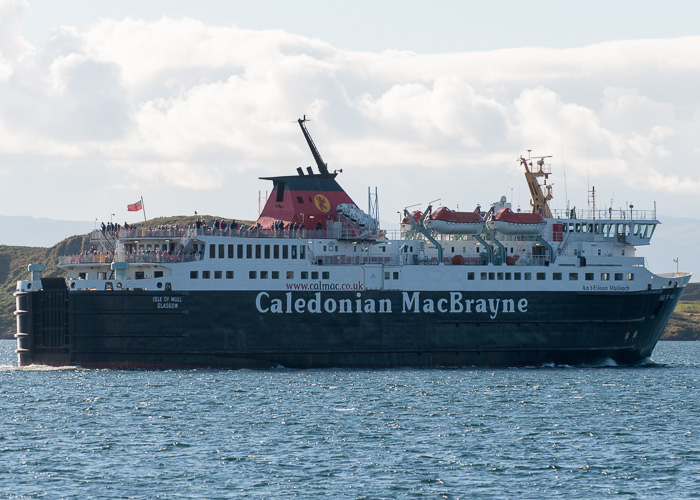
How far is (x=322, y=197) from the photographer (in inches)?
2333

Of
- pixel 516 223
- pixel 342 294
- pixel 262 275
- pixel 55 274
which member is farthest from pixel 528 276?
pixel 55 274

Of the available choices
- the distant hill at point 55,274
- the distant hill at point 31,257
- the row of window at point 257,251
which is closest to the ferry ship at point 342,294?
the row of window at point 257,251

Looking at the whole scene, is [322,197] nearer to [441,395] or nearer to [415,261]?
[415,261]

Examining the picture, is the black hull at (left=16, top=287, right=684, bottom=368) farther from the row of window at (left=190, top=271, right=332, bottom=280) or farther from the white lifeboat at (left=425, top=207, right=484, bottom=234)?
the white lifeboat at (left=425, top=207, right=484, bottom=234)

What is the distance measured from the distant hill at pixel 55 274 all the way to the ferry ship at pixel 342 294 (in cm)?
8932

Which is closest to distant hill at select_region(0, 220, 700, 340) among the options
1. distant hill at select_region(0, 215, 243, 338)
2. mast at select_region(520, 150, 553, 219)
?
distant hill at select_region(0, 215, 243, 338)

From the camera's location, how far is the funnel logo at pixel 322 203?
58881 millimetres

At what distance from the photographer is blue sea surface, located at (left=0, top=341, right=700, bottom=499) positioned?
92.4ft

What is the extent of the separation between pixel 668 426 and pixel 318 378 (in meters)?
17.6

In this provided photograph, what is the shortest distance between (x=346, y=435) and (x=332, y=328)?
64.1 ft

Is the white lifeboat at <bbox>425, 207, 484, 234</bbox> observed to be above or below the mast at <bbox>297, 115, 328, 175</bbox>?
below

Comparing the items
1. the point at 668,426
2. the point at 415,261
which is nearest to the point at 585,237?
the point at 415,261

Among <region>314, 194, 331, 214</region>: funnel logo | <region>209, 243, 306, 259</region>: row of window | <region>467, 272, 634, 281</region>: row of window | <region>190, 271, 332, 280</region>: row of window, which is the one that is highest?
<region>314, 194, 331, 214</region>: funnel logo

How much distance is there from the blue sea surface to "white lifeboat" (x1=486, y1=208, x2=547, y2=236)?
28.8 ft
